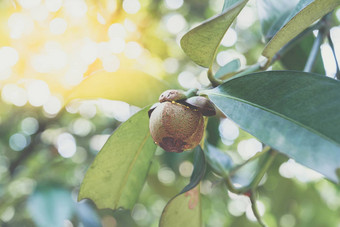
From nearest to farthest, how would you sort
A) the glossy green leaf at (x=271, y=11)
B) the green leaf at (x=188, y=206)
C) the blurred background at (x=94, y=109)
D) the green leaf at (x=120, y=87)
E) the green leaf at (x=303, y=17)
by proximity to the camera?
the green leaf at (x=303, y=17) → the green leaf at (x=188, y=206) → the green leaf at (x=120, y=87) → the glossy green leaf at (x=271, y=11) → the blurred background at (x=94, y=109)

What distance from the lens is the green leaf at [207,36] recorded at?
0.51 metres

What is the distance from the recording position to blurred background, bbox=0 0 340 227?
1722mm

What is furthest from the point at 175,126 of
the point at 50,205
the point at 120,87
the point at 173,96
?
the point at 50,205

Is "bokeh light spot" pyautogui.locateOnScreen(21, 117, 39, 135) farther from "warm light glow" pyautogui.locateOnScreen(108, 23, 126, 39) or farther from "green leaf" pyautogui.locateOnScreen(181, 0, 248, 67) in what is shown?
"green leaf" pyautogui.locateOnScreen(181, 0, 248, 67)

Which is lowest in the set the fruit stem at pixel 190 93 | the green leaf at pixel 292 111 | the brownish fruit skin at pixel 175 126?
the brownish fruit skin at pixel 175 126

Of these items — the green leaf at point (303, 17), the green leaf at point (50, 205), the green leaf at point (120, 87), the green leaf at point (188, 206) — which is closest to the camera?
the green leaf at point (303, 17)

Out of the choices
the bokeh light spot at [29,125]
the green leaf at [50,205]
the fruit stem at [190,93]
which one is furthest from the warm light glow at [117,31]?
the fruit stem at [190,93]

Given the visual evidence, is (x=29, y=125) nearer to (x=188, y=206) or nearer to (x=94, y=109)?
(x=94, y=109)

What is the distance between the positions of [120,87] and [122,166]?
205mm

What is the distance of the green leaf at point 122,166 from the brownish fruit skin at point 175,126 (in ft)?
0.39

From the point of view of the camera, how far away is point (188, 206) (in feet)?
2.50

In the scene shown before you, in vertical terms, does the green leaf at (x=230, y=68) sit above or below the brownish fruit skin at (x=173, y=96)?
below

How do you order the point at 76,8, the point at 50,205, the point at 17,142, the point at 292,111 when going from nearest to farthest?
the point at 292,111 < the point at 50,205 < the point at 76,8 < the point at 17,142

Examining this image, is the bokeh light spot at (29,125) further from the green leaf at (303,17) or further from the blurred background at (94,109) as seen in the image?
the green leaf at (303,17)
